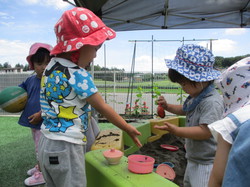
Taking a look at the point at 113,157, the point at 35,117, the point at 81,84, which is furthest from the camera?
the point at 35,117

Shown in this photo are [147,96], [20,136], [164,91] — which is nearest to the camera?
[20,136]

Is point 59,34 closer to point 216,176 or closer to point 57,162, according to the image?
point 57,162

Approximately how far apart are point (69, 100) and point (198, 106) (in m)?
0.81

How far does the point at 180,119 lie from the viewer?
293cm

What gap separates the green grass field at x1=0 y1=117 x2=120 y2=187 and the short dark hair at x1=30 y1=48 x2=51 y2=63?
1.19 metres

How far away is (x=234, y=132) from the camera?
54cm

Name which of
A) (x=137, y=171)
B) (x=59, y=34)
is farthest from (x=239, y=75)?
(x=59, y=34)

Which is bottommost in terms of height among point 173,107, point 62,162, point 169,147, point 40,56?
point 169,147

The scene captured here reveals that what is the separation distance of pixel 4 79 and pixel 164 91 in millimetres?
4682

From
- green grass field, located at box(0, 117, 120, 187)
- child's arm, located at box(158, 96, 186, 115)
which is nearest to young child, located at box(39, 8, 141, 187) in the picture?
child's arm, located at box(158, 96, 186, 115)

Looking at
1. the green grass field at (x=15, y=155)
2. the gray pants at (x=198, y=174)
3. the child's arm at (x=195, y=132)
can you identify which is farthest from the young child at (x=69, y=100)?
the green grass field at (x=15, y=155)

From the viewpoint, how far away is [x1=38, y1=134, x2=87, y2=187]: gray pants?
0.98 metres

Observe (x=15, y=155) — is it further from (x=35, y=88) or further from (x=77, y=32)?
(x=77, y=32)

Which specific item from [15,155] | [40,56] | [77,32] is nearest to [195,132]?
[77,32]
